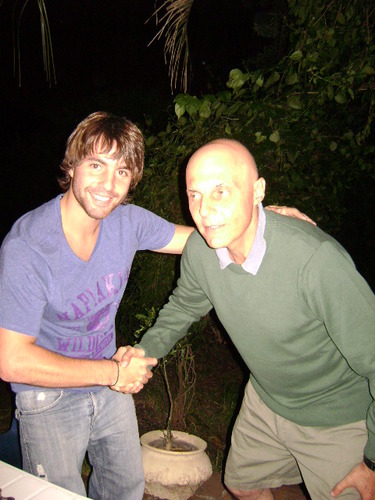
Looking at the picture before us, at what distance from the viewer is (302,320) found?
179 cm

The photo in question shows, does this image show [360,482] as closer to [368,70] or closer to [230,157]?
[230,157]

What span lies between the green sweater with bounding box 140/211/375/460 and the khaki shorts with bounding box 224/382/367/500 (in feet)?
0.23

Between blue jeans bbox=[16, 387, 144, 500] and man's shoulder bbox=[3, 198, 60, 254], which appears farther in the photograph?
blue jeans bbox=[16, 387, 144, 500]

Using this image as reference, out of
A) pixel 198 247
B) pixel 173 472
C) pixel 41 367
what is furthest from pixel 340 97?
pixel 173 472

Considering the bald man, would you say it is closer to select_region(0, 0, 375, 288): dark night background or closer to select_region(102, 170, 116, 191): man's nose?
select_region(102, 170, 116, 191): man's nose

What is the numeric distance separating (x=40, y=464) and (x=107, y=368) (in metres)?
0.50

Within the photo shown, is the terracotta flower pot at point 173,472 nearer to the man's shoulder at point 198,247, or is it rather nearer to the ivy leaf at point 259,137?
the man's shoulder at point 198,247

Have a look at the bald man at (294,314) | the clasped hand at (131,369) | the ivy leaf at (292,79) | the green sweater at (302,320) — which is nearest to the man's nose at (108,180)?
the bald man at (294,314)

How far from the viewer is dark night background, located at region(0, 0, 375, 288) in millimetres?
9367

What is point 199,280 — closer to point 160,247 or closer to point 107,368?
point 160,247

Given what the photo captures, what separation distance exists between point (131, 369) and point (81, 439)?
39cm

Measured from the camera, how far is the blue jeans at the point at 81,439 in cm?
193

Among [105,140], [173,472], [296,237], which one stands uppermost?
[105,140]

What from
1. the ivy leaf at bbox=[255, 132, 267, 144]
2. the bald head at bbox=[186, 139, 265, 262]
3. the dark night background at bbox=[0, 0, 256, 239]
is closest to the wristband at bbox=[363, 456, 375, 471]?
the bald head at bbox=[186, 139, 265, 262]
